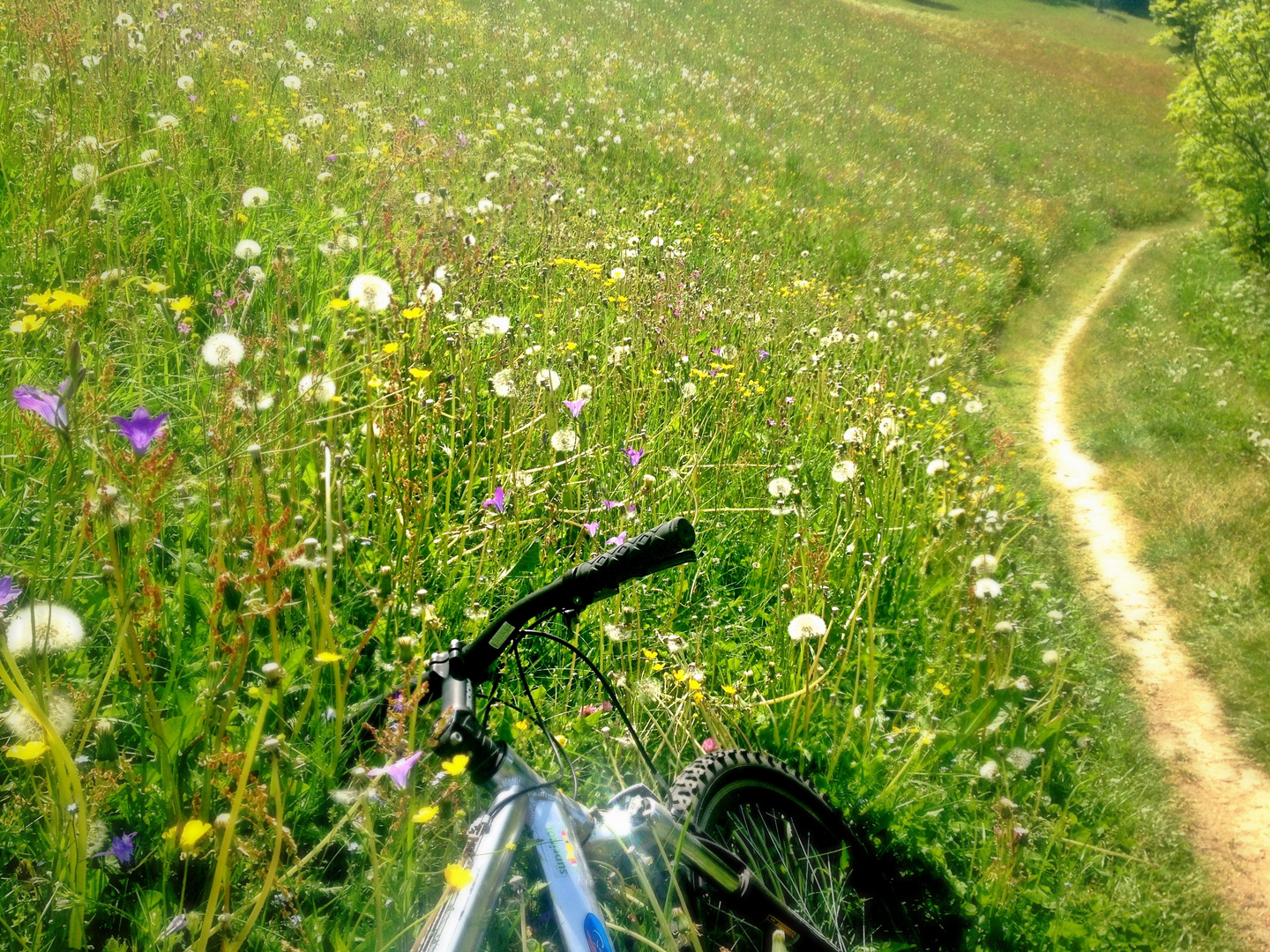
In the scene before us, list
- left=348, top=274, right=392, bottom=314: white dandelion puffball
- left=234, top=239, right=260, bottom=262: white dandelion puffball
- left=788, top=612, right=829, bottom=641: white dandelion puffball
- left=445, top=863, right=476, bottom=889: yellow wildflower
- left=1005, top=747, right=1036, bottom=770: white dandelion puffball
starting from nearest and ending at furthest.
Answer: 1. left=445, top=863, right=476, bottom=889: yellow wildflower
2. left=348, top=274, right=392, bottom=314: white dandelion puffball
3. left=788, top=612, right=829, bottom=641: white dandelion puffball
4. left=234, top=239, right=260, bottom=262: white dandelion puffball
5. left=1005, top=747, right=1036, bottom=770: white dandelion puffball

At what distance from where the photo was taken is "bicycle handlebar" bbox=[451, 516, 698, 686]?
1422 millimetres

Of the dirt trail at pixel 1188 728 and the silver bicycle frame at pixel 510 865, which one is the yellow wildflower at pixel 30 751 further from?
the dirt trail at pixel 1188 728

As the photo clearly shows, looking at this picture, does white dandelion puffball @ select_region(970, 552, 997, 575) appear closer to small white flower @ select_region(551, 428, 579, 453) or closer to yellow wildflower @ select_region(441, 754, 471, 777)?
small white flower @ select_region(551, 428, 579, 453)

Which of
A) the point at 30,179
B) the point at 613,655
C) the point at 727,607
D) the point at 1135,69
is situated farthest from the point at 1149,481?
the point at 1135,69

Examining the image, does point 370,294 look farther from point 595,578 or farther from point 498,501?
point 595,578

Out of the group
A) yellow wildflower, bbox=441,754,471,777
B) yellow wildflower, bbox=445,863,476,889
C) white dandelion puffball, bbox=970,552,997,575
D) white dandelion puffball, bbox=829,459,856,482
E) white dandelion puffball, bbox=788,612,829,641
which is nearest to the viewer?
yellow wildflower, bbox=445,863,476,889

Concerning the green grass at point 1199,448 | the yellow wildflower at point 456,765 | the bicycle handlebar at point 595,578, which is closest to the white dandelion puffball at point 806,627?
the bicycle handlebar at point 595,578

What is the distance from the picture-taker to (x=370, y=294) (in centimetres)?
266

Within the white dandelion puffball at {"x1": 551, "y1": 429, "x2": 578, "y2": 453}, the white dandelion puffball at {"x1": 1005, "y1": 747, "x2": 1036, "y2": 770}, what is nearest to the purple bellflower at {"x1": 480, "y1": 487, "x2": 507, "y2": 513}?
the white dandelion puffball at {"x1": 551, "y1": 429, "x2": 578, "y2": 453}

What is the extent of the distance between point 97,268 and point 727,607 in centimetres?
271

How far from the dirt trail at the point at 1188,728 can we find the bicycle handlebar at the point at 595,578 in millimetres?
3507

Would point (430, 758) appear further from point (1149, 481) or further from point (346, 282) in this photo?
point (1149, 481)

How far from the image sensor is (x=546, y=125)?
32.1 ft

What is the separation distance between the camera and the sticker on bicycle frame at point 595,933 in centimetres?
146
